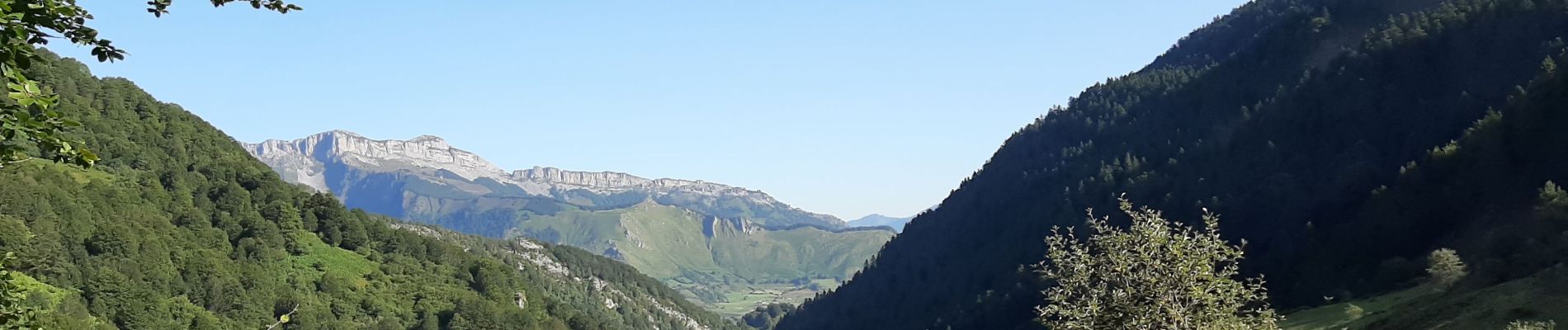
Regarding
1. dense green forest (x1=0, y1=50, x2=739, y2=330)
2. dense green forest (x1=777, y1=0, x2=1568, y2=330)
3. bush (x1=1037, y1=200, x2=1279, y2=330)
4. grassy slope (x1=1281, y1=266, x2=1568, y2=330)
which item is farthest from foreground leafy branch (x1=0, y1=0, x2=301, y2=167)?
dense green forest (x1=0, y1=50, x2=739, y2=330)

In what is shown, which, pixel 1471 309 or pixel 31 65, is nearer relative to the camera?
pixel 31 65

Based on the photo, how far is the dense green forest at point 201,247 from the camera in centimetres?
8994

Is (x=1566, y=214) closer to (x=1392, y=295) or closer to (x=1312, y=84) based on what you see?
(x=1392, y=295)

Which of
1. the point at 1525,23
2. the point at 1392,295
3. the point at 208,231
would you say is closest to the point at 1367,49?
the point at 1525,23

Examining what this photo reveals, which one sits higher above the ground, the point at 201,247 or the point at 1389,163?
the point at 1389,163

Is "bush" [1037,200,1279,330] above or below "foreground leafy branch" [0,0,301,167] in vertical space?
below

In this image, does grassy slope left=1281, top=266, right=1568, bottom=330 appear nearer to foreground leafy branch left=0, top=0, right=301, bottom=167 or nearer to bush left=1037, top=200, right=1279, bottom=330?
bush left=1037, top=200, right=1279, bottom=330

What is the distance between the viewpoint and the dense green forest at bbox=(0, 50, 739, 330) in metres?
89.9

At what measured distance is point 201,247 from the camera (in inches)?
4296

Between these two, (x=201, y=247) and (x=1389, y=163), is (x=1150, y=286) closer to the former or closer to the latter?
(x=201, y=247)

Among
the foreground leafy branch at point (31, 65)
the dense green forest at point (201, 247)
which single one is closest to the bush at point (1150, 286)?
the foreground leafy branch at point (31, 65)

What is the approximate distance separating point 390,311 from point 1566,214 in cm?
11800

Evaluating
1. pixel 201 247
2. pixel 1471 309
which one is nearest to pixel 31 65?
pixel 1471 309

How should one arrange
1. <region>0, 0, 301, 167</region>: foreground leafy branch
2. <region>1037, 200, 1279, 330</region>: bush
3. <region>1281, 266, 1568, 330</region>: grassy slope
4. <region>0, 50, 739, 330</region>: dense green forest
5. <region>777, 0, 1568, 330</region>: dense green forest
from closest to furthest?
<region>0, 0, 301, 167</region>: foreground leafy branch < <region>1037, 200, 1279, 330</region>: bush < <region>1281, 266, 1568, 330</region>: grassy slope < <region>0, 50, 739, 330</region>: dense green forest < <region>777, 0, 1568, 330</region>: dense green forest
